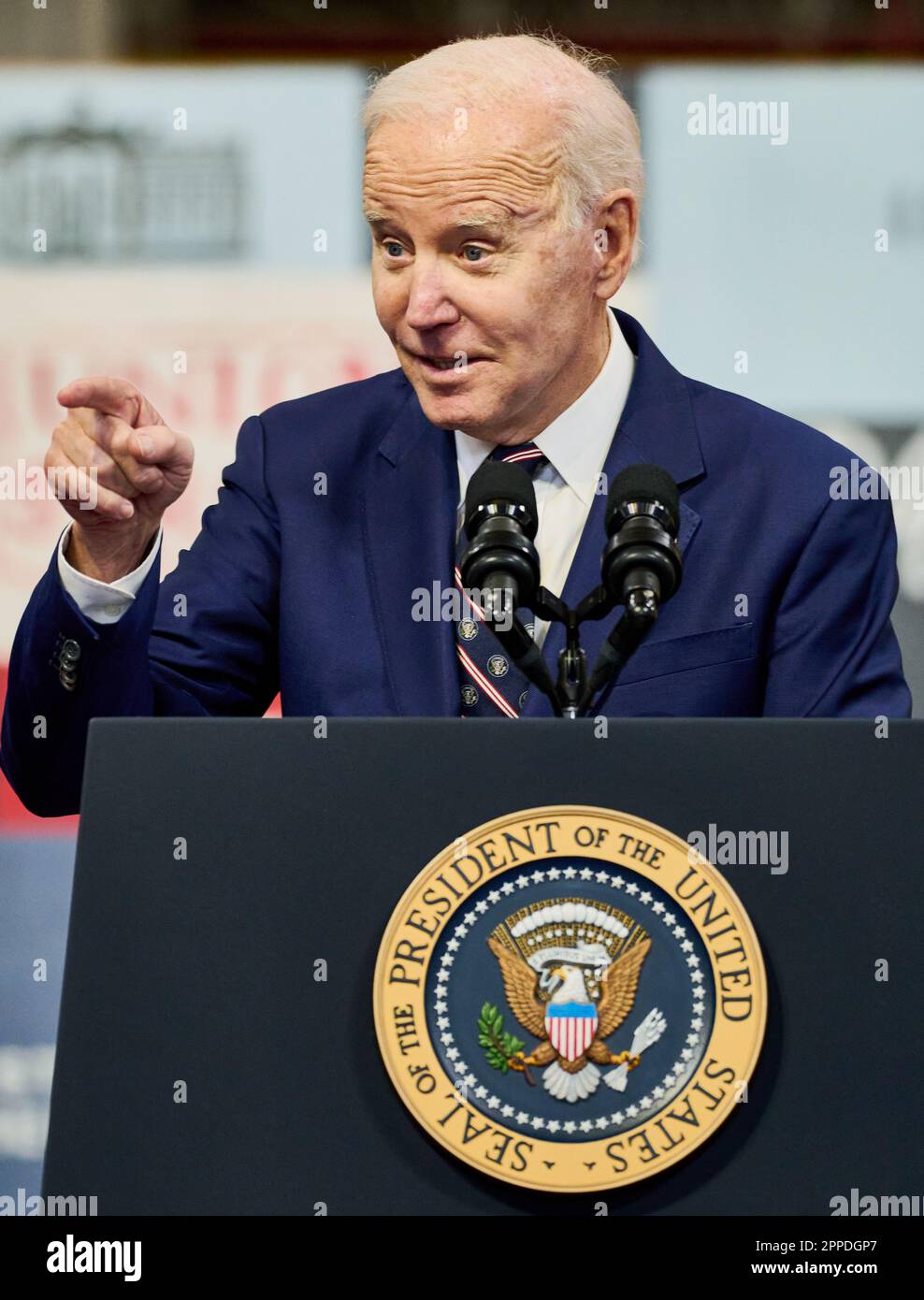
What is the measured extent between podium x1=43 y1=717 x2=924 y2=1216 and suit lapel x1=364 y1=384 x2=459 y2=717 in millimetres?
496

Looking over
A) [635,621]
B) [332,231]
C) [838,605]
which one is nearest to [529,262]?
[838,605]

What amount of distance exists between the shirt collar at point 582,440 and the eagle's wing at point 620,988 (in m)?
0.80

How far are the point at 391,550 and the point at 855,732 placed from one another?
0.73m

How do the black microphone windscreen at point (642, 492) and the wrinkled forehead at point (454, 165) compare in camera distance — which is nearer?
the black microphone windscreen at point (642, 492)

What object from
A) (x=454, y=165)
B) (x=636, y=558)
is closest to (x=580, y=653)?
(x=636, y=558)

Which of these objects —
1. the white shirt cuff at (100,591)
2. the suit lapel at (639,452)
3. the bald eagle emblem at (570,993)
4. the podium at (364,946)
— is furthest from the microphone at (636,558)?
the white shirt cuff at (100,591)

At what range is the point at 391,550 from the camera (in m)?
1.81

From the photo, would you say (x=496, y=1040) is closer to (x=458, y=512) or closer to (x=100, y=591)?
(x=100, y=591)

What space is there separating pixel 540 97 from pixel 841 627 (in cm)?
62

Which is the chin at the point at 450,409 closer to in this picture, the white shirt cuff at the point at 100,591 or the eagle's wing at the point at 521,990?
the white shirt cuff at the point at 100,591

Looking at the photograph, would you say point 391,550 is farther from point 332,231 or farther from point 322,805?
point 332,231

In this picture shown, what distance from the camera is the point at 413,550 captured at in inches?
70.8

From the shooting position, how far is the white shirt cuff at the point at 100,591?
1493mm

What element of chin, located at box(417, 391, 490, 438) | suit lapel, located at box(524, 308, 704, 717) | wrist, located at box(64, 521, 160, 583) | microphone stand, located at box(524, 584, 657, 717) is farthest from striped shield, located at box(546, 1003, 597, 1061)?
chin, located at box(417, 391, 490, 438)
